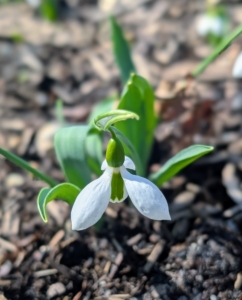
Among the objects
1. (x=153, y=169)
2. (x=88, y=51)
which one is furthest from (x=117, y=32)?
(x=88, y=51)

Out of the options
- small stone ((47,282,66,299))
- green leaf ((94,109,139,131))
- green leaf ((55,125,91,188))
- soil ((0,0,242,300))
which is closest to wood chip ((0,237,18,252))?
soil ((0,0,242,300))

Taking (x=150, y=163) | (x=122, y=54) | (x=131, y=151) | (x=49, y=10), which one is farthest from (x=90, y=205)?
(x=49, y=10)

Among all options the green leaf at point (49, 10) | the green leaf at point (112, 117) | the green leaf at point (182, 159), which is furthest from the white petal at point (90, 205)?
the green leaf at point (49, 10)

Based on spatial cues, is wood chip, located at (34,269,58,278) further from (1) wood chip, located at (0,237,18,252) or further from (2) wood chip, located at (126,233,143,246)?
(2) wood chip, located at (126,233,143,246)

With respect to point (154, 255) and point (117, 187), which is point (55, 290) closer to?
point (154, 255)

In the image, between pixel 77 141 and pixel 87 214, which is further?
pixel 77 141

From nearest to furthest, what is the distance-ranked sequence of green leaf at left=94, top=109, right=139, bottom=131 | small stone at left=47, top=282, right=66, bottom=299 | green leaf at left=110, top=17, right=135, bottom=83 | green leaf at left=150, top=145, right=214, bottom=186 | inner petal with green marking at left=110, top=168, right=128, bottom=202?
green leaf at left=94, top=109, right=139, bottom=131 < inner petal with green marking at left=110, top=168, right=128, bottom=202 < green leaf at left=150, top=145, right=214, bottom=186 < small stone at left=47, top=282, right=66, bottom=299 < green leaf at left=110, top=17, right=135, bottom=83

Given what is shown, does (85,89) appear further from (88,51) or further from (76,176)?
(76,176)
